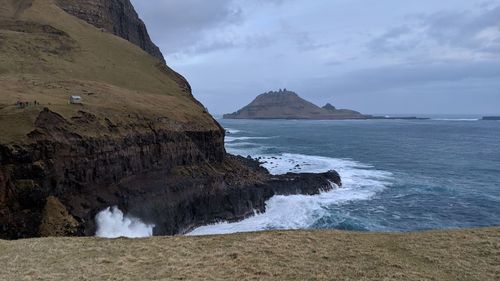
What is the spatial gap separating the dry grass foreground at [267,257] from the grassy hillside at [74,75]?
654 inches

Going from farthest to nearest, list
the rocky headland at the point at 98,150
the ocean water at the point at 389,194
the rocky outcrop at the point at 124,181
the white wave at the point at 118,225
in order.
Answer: the ocean water at the point at 389,194 < the white wave at the point at 118,225 < the rocky headland at the point at 98,150 < the rocky outcrop at the point at 124,181

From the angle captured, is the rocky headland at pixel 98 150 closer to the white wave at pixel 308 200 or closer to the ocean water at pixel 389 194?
the white wave at pixel 308 200

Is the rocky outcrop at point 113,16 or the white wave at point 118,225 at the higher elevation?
the rocky outcrop at point 113,16

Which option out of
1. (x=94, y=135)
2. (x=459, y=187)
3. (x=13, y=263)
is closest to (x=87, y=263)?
(x=13, y=263)

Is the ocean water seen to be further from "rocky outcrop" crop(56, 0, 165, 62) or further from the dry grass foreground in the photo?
"rocky outcrop" crop(56, 0, 165, 62)

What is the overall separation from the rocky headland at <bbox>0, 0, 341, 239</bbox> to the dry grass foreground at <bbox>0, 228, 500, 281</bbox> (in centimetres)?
1154

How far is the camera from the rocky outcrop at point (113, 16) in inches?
3681

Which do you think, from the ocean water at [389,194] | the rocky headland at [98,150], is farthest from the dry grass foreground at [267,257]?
the ocean water at [389,194]

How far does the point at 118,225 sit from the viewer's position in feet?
114

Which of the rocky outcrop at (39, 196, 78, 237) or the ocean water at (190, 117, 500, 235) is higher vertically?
the rocky outcrop at (39, 196, 78, 237)

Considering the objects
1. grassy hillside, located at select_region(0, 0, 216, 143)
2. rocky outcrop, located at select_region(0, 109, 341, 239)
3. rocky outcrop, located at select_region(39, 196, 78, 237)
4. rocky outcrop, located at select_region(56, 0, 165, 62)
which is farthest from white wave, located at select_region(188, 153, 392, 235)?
rocky outcrop, located at select_region(56, 0, 165, 62)

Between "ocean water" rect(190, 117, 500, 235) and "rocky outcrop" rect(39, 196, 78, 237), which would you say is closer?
"rocky outcrop" rect(39, 196, 78, 237)

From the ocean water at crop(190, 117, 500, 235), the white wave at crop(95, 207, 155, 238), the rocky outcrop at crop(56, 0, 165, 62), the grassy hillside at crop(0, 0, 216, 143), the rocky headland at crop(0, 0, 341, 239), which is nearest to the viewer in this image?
the rocky headland at crop(0, 0, 341, 239)

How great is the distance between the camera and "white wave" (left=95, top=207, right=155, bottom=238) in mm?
33344
